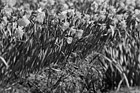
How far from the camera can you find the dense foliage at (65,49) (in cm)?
329

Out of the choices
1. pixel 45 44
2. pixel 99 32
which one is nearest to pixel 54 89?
pixel 45 44

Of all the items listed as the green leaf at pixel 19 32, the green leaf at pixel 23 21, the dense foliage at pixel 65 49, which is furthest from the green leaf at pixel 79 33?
the green leaf at pixel 19 32

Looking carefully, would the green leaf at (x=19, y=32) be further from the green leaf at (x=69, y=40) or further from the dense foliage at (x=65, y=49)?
the green leaf at (x=69, y=40)

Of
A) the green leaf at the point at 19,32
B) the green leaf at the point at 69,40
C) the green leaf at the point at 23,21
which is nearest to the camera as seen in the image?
the green leaf at the point at 19,32

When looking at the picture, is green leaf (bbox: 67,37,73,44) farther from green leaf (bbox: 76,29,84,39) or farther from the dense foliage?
green leaf (bbox: 76,29,84,39)

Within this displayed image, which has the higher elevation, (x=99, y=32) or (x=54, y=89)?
(x=99, y=32)

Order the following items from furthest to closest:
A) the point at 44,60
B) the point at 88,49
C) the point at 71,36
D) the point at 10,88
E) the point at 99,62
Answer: the point at 99,62 → the point at 88,49 → the point at 71,36 → the point at 44,60 → the point at 10,88

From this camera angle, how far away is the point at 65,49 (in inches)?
146

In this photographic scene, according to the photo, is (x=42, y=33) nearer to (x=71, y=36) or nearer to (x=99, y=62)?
(x=71, y=36)

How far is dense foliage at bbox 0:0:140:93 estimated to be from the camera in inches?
130

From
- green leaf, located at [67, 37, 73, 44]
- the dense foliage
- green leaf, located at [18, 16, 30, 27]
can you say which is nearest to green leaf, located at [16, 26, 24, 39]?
the dense foliage

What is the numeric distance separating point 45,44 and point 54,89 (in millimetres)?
440

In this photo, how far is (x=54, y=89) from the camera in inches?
139

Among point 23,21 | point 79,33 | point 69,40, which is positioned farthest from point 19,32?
point 79,33
